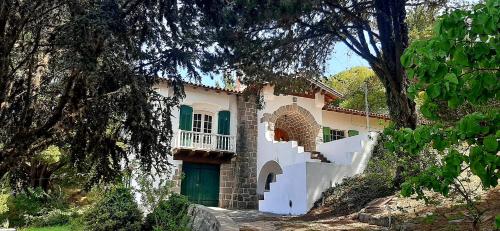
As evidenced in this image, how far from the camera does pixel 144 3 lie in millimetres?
7441

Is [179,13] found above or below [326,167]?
above

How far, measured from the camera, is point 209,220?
8250mm

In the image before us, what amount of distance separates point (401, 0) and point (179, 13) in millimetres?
5667

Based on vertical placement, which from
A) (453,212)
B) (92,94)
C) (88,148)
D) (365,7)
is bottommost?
(453,212)

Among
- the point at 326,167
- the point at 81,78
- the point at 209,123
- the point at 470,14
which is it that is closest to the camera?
the point at 470,14

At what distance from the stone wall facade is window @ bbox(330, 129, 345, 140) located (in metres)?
4.37

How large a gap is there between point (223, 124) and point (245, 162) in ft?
6.63

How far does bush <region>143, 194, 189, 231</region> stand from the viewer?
347 inches

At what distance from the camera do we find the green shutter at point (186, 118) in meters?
18.5

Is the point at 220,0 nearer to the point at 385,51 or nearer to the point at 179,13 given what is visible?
the point at 179,13

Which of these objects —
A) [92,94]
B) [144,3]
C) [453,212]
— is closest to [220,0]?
[144,3]

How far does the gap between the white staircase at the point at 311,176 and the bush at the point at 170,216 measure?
4293 mm

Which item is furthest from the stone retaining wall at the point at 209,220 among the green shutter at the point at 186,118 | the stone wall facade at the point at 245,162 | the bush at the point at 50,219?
the stone wall facade at the point at 245,162

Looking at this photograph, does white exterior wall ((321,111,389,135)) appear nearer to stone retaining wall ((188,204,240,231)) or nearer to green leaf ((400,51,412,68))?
stone retaining wall ((188,204,240,231))
